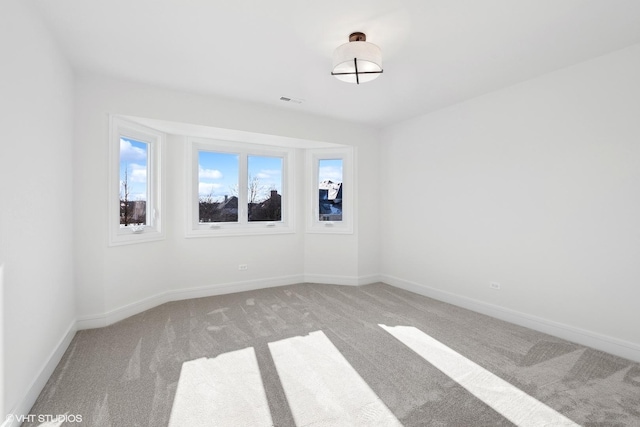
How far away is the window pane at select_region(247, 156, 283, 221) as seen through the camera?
16.1 ft

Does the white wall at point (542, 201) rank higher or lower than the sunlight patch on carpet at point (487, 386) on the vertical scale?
higher

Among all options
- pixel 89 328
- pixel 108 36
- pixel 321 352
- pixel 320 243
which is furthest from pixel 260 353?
pixel 108 36

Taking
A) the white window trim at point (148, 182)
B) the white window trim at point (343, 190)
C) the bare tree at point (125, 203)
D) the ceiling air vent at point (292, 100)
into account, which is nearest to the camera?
the white window trim at point (148, 182)

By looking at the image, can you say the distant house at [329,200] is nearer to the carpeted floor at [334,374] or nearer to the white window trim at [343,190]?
the white window trim at [343,190]

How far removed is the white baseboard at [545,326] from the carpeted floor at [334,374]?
0.12 metres

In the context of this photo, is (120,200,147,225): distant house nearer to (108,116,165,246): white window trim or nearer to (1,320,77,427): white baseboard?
(108,116,165,246): white window trim

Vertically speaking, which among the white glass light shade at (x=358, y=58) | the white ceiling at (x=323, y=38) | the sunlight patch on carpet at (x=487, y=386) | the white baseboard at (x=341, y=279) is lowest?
the sunlight patch on carpet at (x=487, y=386)

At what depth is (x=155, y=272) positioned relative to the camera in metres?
3.91

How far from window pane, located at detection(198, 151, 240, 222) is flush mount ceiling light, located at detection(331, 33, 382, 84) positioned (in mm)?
2693

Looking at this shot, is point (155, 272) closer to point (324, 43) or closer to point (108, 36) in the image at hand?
point (108, 36)

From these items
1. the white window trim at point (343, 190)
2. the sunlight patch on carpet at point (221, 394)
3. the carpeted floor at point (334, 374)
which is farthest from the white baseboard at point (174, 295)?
the sunlight patch on carpet at point (221, 394)

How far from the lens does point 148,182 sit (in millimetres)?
3957

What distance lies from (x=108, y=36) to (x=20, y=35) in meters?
0.68

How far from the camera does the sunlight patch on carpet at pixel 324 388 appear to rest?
1.83 meters
